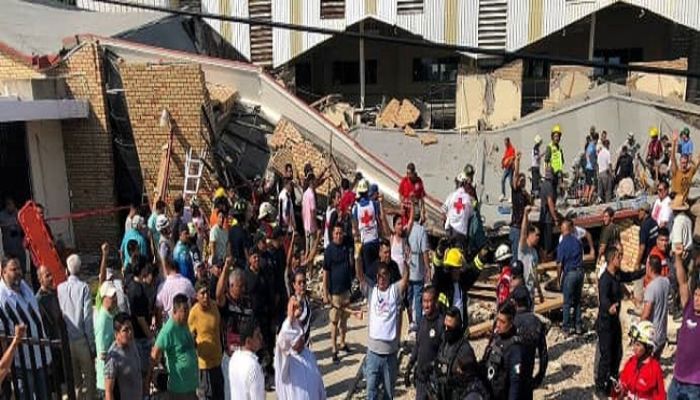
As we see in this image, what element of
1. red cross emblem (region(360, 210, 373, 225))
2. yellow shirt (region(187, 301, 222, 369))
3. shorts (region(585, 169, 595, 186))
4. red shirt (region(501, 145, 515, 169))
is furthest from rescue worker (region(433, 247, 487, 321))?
shorts (region(585, 169, 595, 186))

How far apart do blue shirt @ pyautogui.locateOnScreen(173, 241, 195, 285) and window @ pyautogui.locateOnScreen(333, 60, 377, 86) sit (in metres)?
19.7

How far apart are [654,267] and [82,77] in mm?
11351

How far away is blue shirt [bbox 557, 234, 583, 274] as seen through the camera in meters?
8.65

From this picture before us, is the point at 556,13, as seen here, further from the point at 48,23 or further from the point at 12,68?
the point at 12,68

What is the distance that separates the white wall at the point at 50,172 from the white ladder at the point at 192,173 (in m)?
2.74

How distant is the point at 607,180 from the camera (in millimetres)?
14148

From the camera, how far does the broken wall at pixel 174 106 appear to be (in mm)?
13414

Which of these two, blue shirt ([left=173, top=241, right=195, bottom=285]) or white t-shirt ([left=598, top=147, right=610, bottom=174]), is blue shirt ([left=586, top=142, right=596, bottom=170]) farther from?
blue shirt ([left=173, top=241, right=195, bottom=285])

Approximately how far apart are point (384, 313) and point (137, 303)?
2.42m

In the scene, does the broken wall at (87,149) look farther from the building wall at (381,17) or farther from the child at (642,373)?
the child at (642,373)

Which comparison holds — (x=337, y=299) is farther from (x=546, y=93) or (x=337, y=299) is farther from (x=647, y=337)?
(x=546, y=93)

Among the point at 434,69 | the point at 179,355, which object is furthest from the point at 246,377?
the point at 434,69

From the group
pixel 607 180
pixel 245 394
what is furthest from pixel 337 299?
pixel 607 180

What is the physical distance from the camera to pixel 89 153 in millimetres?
14047
